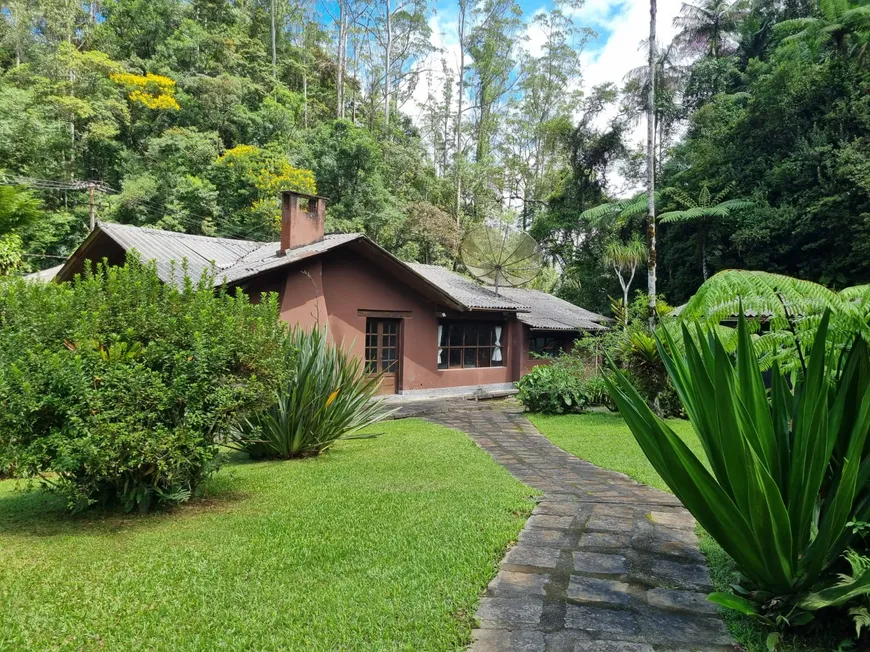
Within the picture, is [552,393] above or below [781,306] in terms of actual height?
below

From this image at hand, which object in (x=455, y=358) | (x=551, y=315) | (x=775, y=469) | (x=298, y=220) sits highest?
(x=298, y=220)

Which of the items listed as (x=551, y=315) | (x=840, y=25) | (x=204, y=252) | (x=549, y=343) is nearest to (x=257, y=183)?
(x=204, y=252)

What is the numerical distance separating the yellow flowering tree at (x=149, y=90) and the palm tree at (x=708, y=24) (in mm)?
27451

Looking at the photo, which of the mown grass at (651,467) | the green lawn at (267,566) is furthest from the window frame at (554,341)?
the green lawn at (267,566)

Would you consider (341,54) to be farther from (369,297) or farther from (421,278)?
(369,297)

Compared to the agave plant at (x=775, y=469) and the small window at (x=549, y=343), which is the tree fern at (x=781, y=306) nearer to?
the agave plant at (x=775, y=469)

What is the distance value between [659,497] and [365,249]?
30.8 feet

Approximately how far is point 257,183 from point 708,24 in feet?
85.2

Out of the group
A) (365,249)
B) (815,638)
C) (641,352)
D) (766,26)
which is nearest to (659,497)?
(815,638)

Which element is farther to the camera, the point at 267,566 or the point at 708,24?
the point at 708,24

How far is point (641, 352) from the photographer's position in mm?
10242

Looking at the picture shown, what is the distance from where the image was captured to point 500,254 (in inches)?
709

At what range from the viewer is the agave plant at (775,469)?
2.26 meters

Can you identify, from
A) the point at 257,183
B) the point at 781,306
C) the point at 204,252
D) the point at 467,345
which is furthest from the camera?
the point at 257,183
